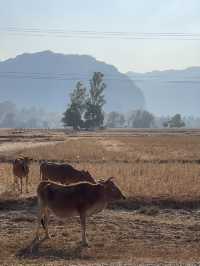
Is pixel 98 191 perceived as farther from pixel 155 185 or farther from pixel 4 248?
pixel 155 185

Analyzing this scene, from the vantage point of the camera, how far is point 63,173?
22.3 meters

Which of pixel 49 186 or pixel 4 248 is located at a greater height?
pixel 49 186

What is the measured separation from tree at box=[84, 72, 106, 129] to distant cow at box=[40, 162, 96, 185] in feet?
410

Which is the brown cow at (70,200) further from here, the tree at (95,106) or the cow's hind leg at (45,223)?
the tree at (95,106)

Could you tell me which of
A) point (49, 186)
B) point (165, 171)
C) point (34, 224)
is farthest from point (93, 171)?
point (49, 186)

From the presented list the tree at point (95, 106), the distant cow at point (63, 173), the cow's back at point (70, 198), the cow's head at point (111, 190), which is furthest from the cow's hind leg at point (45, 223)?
the tree at point (95, 106)

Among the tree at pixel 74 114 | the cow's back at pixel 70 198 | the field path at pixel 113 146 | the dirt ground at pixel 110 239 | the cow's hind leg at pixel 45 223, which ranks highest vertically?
the tree at pixel 74 114

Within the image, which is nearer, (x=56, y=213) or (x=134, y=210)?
(x=56, y=213)

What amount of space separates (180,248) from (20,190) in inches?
399

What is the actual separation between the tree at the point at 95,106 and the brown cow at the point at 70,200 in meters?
133

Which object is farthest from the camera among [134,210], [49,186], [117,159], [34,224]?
[117,159]

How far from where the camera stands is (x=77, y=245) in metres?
14.2

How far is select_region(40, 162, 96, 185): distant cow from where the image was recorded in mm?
21620

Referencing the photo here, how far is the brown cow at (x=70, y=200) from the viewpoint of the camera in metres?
14.5
